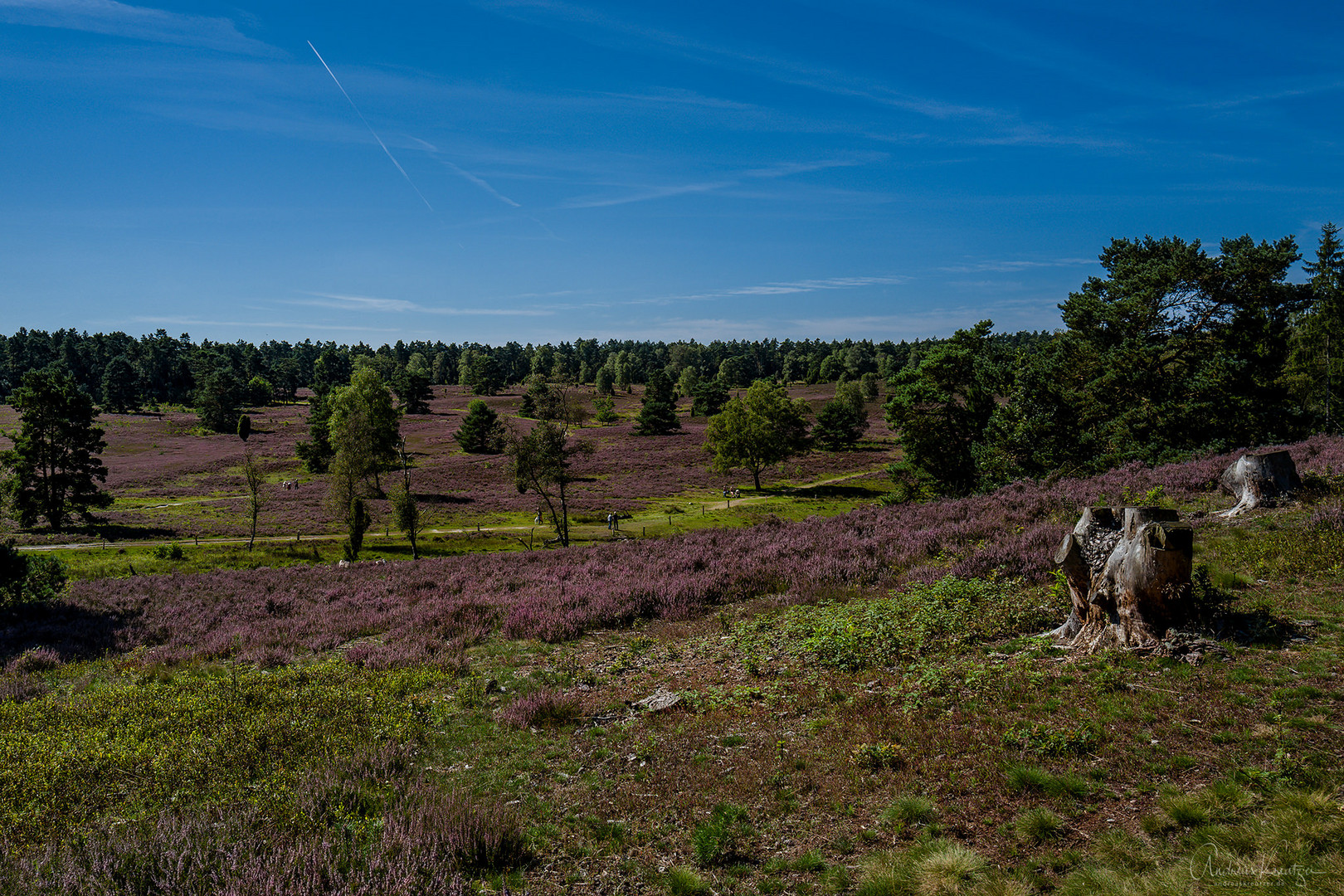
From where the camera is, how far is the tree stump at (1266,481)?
1433 centimetres

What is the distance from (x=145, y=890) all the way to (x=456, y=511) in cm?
5861

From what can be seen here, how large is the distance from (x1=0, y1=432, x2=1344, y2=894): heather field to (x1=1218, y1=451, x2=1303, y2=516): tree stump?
19.1 inches

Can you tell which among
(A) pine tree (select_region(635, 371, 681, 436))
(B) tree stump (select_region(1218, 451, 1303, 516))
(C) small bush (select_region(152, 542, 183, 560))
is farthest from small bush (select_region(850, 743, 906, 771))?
(A) pine tree (select_region(635, 371, 681, 436))

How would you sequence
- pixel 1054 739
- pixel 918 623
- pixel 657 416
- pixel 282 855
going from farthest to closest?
pixel 657 416 → pixel 918 623 → pixel 1054 739 → pixel 282 855

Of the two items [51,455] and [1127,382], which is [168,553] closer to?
[51,455]

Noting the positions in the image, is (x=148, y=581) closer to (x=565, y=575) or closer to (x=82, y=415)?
(x=565, y=575)

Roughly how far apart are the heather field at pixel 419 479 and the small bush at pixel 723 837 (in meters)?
38.5

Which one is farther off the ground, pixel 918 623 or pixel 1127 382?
pixel 1127 382

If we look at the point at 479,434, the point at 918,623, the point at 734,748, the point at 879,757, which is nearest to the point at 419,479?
the point at 479,434

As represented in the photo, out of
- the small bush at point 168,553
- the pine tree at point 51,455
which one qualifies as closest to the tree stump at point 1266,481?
the small bush at point 168,553

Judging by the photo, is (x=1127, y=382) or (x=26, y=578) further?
(x=1127, y=382)

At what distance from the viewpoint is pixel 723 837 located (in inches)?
235

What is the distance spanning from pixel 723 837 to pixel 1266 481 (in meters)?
16.0

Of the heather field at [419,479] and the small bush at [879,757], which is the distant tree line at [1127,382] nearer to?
the heather field at [419,479]
